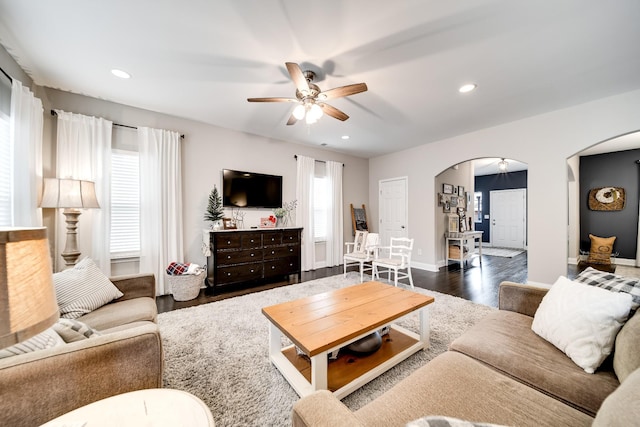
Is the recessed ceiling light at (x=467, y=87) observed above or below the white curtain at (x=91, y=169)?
above

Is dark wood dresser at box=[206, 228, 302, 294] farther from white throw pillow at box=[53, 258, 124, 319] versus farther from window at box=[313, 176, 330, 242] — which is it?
white throw pillow at box=[53, 258, 124, 319]

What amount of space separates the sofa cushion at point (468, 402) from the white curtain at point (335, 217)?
4243mm

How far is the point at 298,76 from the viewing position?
2.07 meters

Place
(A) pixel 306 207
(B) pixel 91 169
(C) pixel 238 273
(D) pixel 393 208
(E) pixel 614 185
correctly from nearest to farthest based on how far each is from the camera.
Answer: (B) pixel 91 169 → (C) pixel 238 273 → (A) pixel 306 207 → (E) pixel 614 185 → (D) pixel 393 208

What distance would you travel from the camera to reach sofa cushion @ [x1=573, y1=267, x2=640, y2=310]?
1.22 metres

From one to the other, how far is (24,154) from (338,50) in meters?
3.09

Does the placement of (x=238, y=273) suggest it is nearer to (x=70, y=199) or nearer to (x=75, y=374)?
(x=70, y=199)

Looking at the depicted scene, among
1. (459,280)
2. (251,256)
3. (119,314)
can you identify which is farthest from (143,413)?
(459,280)

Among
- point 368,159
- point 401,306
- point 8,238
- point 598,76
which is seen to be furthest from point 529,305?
point 368,159

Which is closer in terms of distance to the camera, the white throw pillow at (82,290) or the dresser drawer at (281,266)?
the white throw pillow at (82,290)

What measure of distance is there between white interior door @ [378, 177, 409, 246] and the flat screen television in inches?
108

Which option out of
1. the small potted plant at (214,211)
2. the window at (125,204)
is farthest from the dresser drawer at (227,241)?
the window at (125,204)

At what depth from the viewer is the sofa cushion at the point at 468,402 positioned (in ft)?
2.90

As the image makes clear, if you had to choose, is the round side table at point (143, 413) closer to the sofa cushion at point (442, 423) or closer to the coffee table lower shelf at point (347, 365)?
the sofa cushion at point (442, 423)
